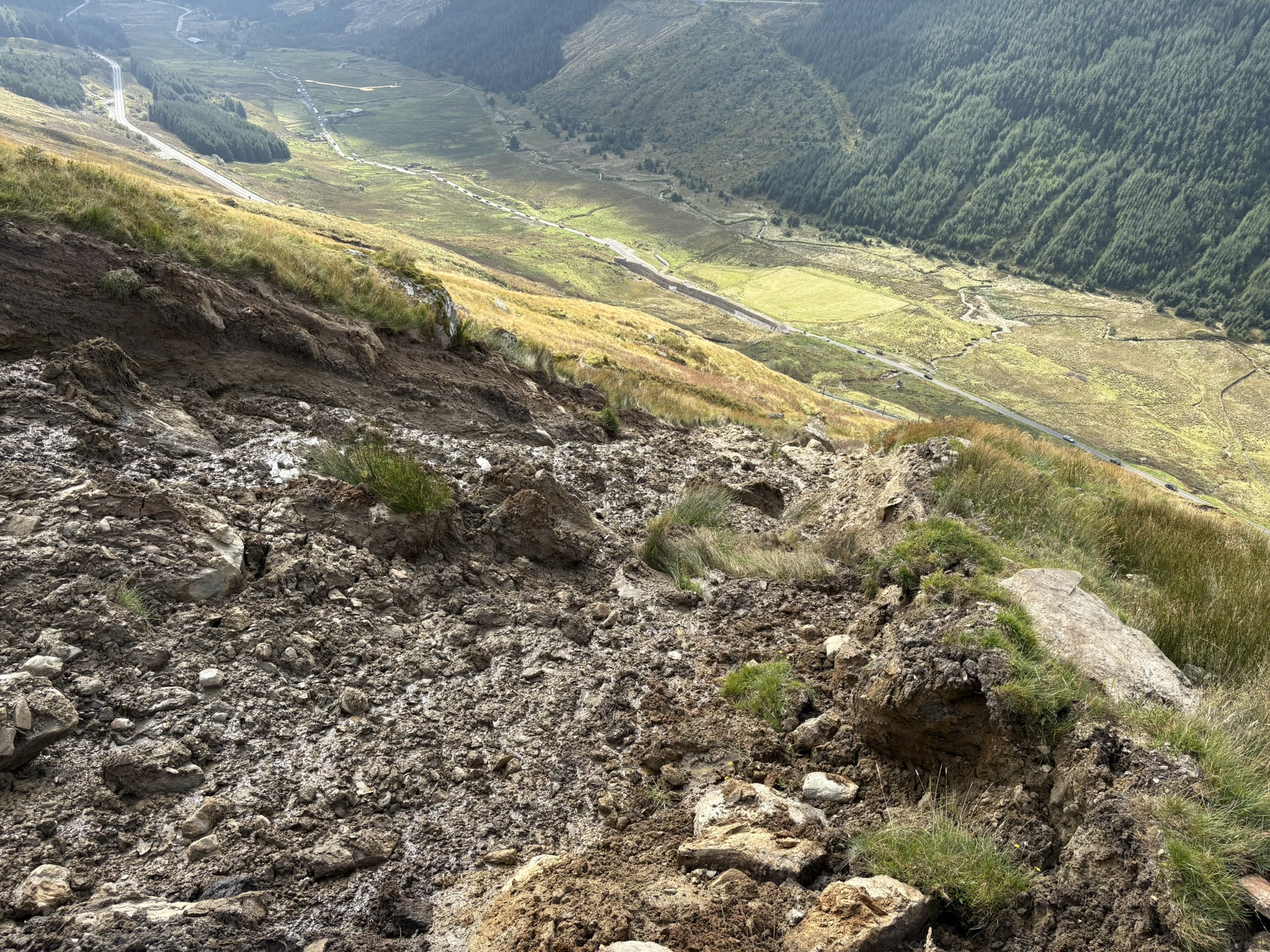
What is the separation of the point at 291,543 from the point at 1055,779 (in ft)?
20.8

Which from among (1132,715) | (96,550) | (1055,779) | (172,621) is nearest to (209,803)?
(172,621)

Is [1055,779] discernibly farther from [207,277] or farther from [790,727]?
[207,277]

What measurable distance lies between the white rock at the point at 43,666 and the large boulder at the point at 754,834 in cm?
422

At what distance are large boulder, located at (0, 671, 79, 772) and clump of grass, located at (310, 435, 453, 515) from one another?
11.0 ft

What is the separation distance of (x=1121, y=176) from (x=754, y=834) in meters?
222

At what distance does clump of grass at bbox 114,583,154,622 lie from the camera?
16.9ft

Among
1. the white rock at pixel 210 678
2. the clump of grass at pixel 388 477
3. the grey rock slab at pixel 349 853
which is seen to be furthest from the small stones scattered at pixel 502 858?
the clump of grass at pixel 388 477

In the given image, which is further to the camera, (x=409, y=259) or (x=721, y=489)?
(x=409, y=259)

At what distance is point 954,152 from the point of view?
194m

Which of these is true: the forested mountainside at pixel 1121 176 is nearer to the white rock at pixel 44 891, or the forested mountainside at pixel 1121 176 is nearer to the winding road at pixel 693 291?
the winding road at pixel 693 291

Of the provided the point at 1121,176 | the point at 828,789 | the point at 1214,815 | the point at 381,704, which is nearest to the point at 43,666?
the point at 381,704

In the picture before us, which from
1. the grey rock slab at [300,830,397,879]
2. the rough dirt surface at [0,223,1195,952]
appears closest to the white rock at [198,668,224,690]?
the rough dirt surface at [0,223,1195,952]

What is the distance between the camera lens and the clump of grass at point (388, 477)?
7480 millimetres

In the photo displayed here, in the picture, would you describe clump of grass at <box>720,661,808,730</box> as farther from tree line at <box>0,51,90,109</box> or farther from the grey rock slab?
tree line at <box>0,51,90,109</box>
